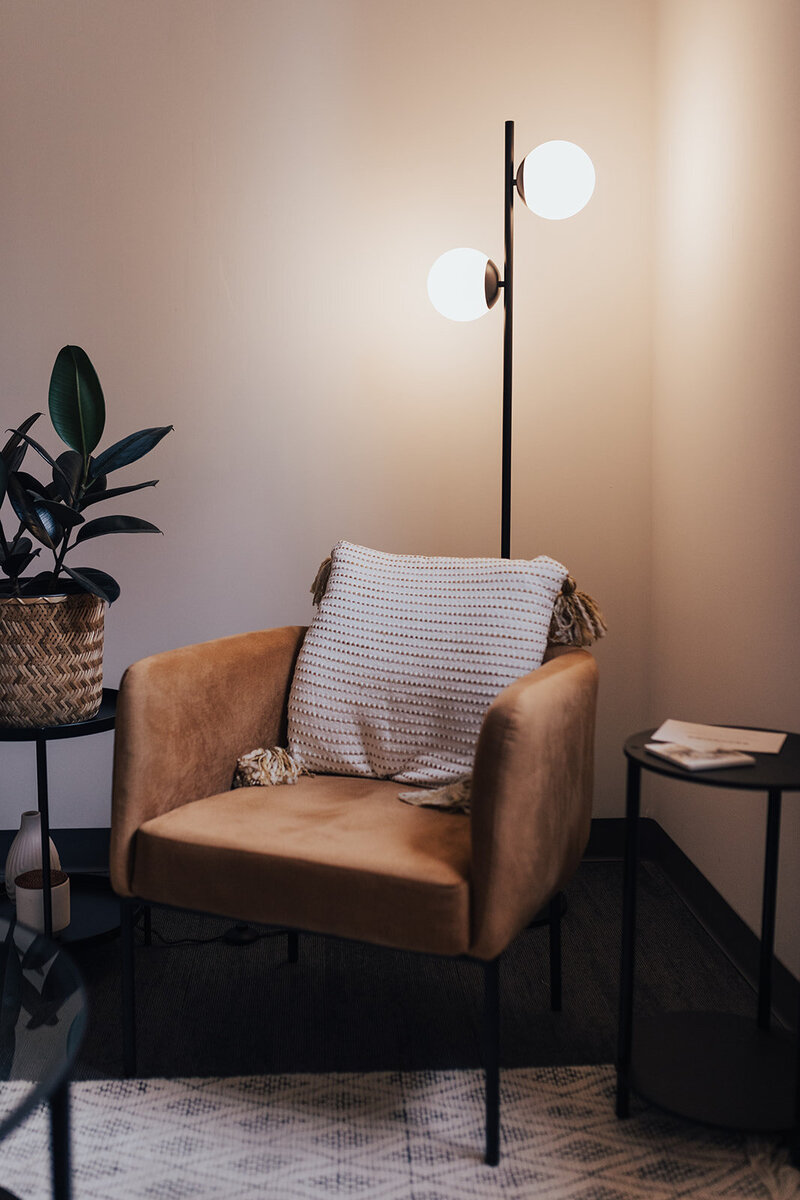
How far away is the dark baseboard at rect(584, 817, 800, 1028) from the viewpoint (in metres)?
1.70

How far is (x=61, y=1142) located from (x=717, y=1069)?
92 cm

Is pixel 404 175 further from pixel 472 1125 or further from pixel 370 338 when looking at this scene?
pixel 472 1125

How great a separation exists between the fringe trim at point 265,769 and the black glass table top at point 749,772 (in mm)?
644

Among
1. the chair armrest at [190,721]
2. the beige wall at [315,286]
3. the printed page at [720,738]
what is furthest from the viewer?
the beige wall at [315,286]

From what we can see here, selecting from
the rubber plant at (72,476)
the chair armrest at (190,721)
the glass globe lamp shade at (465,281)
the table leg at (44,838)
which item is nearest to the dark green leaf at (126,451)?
the rubber plant at (72,476)

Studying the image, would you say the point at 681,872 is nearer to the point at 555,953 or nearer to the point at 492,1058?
the point at 555,953

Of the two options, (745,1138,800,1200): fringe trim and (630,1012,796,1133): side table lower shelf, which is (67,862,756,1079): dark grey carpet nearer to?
(630,1012,796,1133): side table lower shelf

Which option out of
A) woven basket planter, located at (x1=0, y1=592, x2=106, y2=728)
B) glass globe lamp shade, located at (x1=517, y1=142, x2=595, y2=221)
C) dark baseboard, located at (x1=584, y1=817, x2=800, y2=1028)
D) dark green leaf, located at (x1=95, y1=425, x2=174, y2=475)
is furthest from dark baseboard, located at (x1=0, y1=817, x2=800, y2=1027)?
glass globe lamp shade, located at (x1=517, y1=142, x2=595, y2=221)

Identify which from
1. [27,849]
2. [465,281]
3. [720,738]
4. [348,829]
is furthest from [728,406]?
[27,849]

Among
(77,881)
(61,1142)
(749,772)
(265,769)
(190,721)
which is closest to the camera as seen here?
(61,1142)

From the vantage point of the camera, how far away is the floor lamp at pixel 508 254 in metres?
1.98

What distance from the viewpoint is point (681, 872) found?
7.46 feet

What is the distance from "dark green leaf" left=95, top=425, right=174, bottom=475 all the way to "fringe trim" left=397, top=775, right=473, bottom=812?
0.82 metres

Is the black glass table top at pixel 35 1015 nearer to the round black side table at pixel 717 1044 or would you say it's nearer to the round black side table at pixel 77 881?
the round black side table at pixel 77 881
